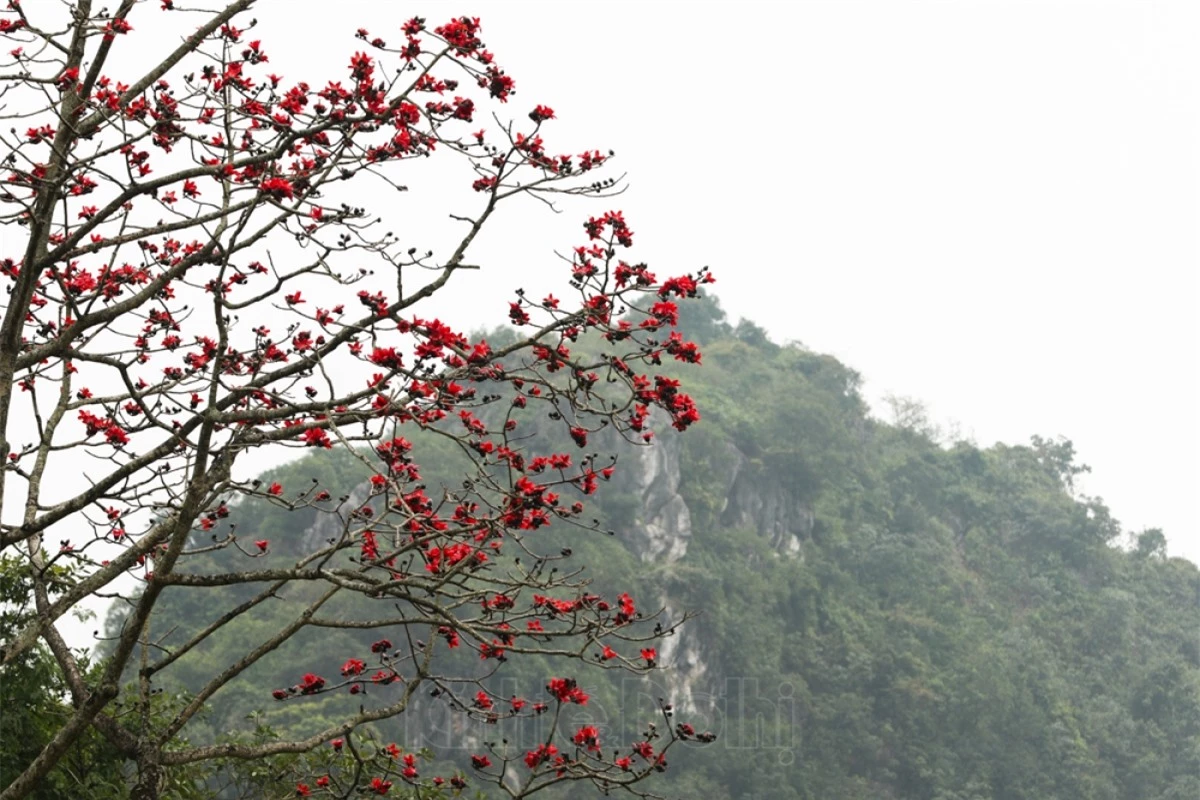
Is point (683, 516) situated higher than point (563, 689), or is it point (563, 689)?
point (683, 516)

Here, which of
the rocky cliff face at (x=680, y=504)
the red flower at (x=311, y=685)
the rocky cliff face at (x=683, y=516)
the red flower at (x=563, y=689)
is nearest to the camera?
the red flower at (x=563, y=689)

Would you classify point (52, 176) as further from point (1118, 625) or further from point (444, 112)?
point (1118, 625)

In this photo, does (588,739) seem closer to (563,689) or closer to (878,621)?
(563,689)

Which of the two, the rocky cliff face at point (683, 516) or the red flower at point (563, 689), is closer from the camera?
the red flower at point (563, 689)

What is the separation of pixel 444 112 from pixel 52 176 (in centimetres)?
150

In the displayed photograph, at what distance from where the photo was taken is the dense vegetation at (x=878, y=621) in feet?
134

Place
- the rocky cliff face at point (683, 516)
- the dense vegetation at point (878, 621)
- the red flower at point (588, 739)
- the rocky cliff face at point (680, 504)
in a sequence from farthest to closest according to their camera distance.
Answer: the rocky cliff face at point (680, 504)
the rocky cliff face at point (683, 516)
the dense vegetation at point (878, 621)
the red flower at point (588, 739)

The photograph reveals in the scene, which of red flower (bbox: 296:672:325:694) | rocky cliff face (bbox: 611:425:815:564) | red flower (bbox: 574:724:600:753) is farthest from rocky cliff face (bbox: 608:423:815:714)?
red flower (bbox: 574:724:600:753)

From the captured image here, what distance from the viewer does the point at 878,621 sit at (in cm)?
4788

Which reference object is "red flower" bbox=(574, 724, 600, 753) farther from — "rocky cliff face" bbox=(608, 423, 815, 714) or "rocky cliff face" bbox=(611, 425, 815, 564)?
"rocky cliff face" bbox=(611, 425, 815, 564)

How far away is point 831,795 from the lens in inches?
1612

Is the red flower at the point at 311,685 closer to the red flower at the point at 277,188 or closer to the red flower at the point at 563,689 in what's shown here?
the red flower at the point at 563,689

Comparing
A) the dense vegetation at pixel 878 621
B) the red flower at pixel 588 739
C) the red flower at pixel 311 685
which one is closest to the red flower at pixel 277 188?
the red flower at pixel 311 685

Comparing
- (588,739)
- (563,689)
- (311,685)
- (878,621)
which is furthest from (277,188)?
(878,621)
